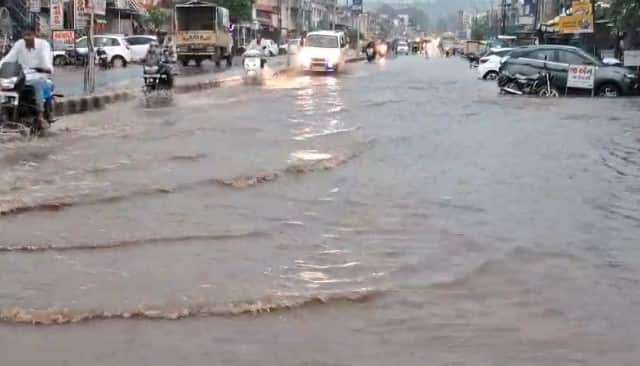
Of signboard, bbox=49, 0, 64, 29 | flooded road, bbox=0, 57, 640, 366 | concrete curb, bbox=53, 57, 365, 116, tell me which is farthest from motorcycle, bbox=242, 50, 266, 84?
flooded road, bbox=0, 57, 640, 366

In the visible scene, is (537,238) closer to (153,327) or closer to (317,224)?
(317,224)

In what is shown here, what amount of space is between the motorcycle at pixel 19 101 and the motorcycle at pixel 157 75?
10.3m

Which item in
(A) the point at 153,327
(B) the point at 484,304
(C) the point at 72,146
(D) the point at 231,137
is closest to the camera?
(A) the point at 153,327

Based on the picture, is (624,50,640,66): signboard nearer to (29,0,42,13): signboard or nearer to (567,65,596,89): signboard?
(567,65,596,89): signboard

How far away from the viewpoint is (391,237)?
7.69 metres

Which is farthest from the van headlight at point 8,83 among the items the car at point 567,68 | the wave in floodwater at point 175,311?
the car at point 567,68

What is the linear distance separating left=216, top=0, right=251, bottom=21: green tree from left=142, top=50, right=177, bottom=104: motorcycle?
172 ft

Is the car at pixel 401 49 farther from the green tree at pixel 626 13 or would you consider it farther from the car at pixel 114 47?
the green tree at pixel 626 13

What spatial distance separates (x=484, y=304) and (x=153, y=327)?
6.84 ft

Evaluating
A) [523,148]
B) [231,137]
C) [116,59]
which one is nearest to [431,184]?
[523,148]

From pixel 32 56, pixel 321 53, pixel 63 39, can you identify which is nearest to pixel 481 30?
pixel 321 53

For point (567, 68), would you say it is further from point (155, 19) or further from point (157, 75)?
point (155, 19)

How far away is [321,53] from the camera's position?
39719 mm

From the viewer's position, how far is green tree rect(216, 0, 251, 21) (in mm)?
77312
